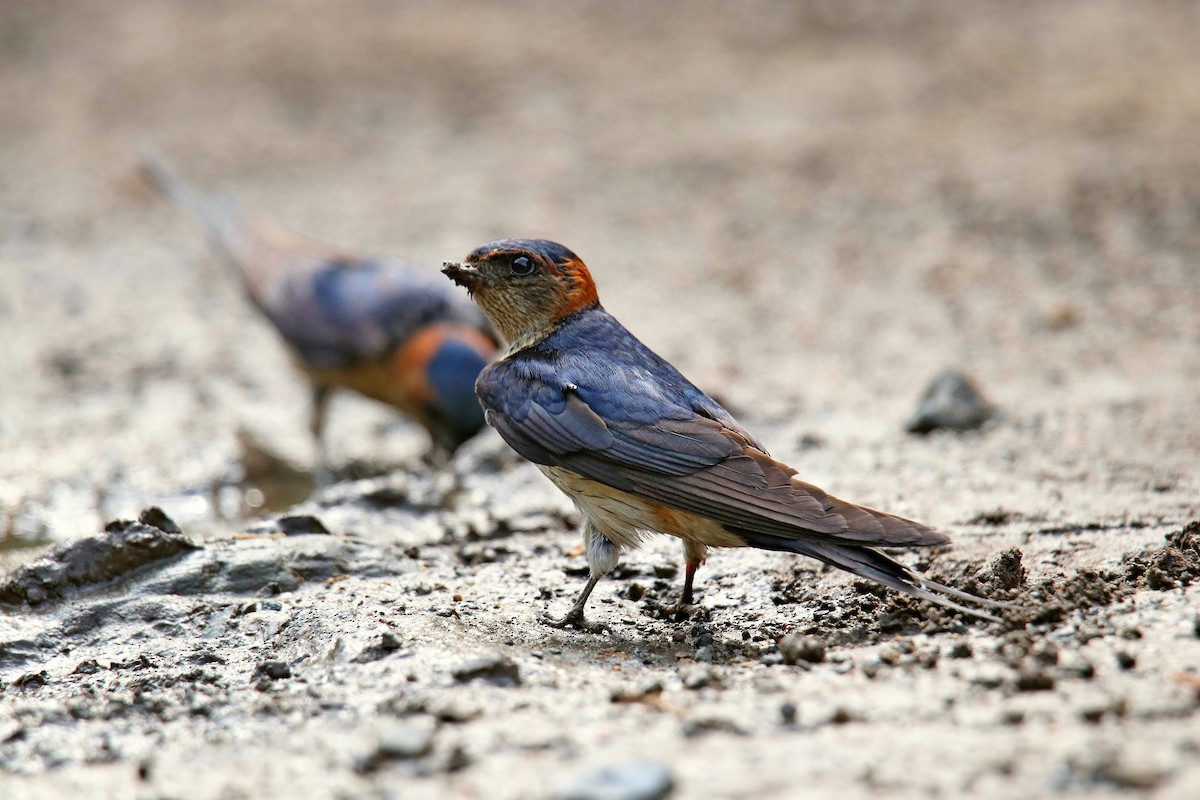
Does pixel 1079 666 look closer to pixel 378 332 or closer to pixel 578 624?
pixel 578 624

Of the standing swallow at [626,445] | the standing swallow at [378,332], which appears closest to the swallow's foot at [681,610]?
the standing swallow at [626,445]

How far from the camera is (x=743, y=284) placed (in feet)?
27.9

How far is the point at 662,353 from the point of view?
7.51 meters

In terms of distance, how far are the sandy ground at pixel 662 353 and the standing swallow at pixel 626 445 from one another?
0.27 meters

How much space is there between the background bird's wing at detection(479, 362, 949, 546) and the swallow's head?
222mm

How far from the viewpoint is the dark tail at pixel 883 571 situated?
3191mm

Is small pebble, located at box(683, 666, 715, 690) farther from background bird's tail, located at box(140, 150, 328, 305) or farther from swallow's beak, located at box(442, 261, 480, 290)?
background bird's tail, located at box(140, 150, 328, 305)

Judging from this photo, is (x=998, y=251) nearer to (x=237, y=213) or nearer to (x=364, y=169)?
(x=237, y=213)

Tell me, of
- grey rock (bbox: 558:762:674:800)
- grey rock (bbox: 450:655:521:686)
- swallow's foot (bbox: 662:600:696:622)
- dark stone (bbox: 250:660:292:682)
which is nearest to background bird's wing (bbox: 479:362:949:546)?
swallow's foot (bbox: 662:600:696:622)

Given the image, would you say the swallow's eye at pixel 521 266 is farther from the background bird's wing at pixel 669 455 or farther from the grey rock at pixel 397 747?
the grey rock at pixel 397 747

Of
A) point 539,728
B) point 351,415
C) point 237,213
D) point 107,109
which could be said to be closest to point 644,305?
point 351,415

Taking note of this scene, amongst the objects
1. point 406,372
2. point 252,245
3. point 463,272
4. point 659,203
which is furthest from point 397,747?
point 659,203

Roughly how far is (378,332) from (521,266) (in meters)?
3.00

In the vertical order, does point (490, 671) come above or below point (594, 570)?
below
